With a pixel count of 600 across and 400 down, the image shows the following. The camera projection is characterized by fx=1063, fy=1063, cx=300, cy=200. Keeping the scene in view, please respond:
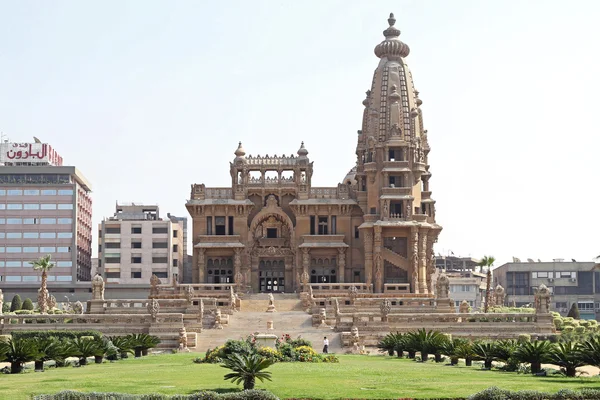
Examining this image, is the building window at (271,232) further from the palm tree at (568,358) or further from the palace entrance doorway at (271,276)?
the palm tree at (568,358)

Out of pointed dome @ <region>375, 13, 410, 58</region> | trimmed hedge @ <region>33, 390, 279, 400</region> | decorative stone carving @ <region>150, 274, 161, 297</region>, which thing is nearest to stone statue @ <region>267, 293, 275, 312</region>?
decorative stone carving @ <region>150, 274, 161, 297</region>

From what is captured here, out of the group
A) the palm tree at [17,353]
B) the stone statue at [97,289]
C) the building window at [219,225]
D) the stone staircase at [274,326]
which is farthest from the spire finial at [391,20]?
the palm tree at [17,353]

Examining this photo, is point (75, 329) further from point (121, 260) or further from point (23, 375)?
point (121, 260)

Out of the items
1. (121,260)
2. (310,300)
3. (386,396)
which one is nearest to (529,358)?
(386,396)

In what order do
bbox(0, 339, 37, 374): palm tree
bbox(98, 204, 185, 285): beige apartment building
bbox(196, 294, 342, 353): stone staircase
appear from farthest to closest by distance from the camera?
bbox(98, 204, 185, 285): beige apartment building < bbox(196, 294, 342, 353): stone staircase < bbox(0, 339, 37, 374): palm tree

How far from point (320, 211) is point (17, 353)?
5724 cm

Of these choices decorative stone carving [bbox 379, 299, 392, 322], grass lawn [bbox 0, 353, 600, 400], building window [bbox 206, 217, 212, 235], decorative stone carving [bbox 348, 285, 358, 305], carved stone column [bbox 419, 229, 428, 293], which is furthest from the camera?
building window [bbox 206, 217, 212, 235]

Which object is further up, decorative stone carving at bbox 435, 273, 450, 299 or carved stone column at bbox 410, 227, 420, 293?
carved stone column at bbox 410, 227, 420, 293

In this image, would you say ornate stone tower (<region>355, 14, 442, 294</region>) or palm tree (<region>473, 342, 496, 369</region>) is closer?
palm tree (<region>473, 342, 496, 369</region>)

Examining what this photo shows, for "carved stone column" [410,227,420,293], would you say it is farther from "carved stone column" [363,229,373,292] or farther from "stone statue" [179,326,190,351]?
"stone statue" [179,326,190,351]

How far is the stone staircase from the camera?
222 feet

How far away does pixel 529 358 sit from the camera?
149ft

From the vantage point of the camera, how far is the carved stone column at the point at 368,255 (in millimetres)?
97312

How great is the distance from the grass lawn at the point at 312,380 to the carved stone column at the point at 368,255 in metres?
46.5
